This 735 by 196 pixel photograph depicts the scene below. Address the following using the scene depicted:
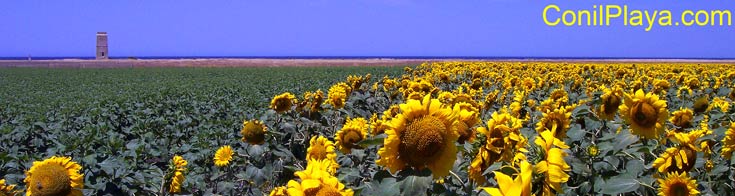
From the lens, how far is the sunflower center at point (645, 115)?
8.46 ft

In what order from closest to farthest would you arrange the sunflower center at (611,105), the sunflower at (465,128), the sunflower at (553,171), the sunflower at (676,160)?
the sunflower at (553,171) < the sunflower at (465,128) < the sunflower at (676,160) < the sunflower center at (611,105)

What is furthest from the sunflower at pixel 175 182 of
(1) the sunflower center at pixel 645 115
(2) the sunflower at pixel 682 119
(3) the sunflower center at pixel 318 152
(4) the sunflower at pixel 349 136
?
(2) the sunflower at pixel 682 119

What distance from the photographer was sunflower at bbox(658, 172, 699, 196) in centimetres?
220

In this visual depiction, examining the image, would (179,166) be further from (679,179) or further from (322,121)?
(679,179)

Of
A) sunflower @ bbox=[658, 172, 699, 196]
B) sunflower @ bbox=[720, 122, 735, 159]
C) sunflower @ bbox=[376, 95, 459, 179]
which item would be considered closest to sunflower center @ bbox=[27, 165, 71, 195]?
sunflower @ bbox=[376, 95, 459, 179]

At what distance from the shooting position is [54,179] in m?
2.35

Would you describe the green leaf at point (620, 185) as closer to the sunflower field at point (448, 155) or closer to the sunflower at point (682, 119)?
the sunflower field at point (448, 155)

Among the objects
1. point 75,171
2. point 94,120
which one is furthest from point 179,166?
point 94,120

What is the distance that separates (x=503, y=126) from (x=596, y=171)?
0.72m

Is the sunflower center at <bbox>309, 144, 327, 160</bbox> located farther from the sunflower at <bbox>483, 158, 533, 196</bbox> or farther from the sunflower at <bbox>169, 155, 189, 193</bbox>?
the sunflower at <bbox>483, 158, 533, 196</bbox>

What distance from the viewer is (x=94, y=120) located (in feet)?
31.6

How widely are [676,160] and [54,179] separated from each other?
2027 millimetres

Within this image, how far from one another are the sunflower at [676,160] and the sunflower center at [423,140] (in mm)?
925

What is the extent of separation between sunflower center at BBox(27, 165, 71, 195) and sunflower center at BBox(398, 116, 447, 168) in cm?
128
